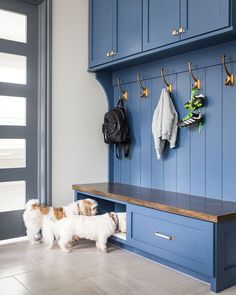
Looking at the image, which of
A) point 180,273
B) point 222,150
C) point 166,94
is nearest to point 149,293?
point 180,273

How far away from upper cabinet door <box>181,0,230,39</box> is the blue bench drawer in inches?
48.5

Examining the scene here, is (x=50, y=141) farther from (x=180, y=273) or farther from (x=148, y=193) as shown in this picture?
(x=180, y=273)

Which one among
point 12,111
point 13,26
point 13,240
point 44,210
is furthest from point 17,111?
point 13,240

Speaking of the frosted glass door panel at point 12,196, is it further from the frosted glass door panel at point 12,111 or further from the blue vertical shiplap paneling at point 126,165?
the blue vertical shiplap paneling at point 126,165

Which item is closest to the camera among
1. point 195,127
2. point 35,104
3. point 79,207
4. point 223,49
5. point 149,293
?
point 149,293

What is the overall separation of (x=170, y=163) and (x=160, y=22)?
1133 millimetres

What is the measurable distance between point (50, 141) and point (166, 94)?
113 centimetres

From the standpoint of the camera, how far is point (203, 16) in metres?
2.31

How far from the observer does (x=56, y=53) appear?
10.6 feet

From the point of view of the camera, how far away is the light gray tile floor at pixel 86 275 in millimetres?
2098

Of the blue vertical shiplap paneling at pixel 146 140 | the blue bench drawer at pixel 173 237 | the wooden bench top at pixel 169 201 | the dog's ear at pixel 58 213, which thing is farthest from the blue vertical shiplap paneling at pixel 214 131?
the dog's ear at pixel 58 213

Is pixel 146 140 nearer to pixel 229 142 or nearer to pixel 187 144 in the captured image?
pixel 187 144

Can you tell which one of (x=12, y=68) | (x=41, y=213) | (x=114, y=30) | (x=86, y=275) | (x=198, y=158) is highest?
(x=114, y=30)

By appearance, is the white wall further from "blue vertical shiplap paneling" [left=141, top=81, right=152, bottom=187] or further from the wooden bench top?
"blue vertical shiplap paneling" [left=141, top=81, right=152, bottom=187]
